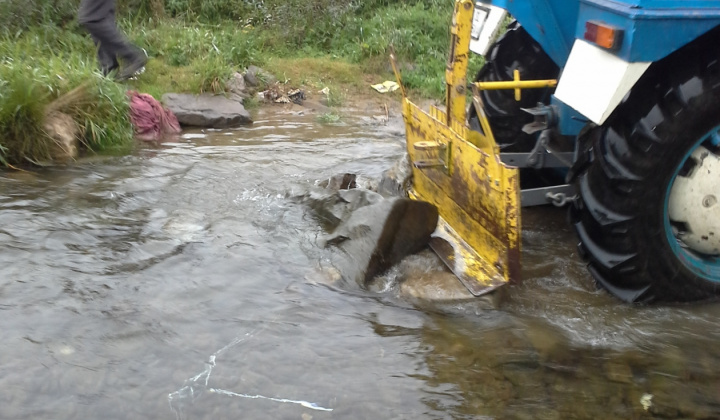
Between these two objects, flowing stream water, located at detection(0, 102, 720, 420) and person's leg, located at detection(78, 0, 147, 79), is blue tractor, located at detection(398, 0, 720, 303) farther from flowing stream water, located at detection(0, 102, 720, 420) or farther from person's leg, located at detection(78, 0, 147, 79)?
person's leg, located at detection(78, 0, 147, 79)

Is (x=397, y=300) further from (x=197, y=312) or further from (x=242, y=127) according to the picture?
(x=242, y=127)

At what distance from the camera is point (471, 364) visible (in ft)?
9.70

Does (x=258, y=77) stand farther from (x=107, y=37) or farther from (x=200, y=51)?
(x=107, y=37)

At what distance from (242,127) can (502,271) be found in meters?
4.09

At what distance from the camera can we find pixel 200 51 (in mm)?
8336

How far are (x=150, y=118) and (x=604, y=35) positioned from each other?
4.45 metres

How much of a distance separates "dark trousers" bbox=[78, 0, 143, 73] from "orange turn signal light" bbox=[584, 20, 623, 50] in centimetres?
534

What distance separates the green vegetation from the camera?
18.4 feet

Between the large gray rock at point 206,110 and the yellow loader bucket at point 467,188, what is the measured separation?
10.6 feet

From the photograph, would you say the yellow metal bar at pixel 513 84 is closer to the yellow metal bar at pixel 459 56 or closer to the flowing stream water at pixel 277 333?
the yellow metal bar at pixel 459 56

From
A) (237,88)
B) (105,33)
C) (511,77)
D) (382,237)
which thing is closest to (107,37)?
(105,33)

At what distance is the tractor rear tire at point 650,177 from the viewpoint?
9.88ft

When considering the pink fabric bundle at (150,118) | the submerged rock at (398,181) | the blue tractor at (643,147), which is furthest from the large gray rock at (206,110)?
the blue tractor at (643,147)

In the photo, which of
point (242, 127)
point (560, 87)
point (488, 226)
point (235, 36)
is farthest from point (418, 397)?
point (235, 36)
